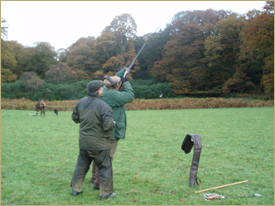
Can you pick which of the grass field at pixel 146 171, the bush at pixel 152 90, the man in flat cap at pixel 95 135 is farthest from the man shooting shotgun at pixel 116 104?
the bush at pixel 152 90

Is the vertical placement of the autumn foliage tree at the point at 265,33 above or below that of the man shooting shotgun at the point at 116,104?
above

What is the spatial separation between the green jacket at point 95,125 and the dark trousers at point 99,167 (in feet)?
0.37

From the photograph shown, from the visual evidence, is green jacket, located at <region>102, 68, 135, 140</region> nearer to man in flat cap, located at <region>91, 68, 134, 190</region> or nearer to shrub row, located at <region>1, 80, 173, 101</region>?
man in flat cap, located at <region>91, 68, 134, 190</region>

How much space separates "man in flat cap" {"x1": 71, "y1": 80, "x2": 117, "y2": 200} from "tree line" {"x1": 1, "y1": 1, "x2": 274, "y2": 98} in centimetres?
3773

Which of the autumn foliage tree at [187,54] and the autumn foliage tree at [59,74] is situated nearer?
the autumn foliage tree at [187,54]

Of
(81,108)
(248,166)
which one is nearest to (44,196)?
(81,108)

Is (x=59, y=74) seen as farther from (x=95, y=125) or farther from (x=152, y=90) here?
(x=95, y=125)

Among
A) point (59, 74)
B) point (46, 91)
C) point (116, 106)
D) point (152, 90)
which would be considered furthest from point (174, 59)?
point (116, 106)

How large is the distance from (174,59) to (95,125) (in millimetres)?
44789

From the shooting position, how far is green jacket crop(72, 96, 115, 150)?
3883mm

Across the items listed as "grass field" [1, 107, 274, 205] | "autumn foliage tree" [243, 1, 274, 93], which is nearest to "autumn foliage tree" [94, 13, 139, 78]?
"autumn foliage tree" [243, 1, 274, 93]

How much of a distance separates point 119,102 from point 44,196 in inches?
82.7

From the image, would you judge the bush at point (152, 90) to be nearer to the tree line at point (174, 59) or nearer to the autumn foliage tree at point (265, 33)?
the tree line at point (174, 59)

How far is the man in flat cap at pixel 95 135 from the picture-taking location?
3.89 meters
